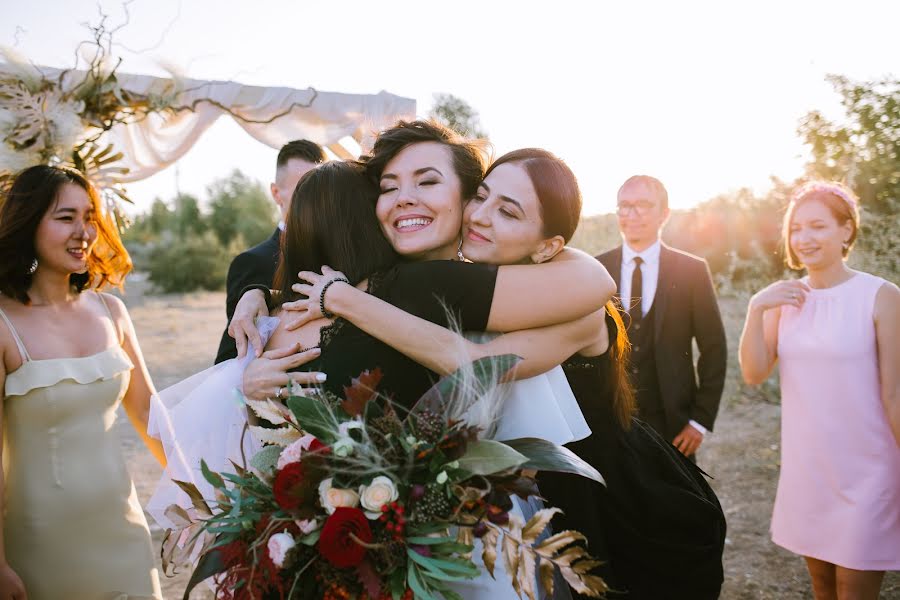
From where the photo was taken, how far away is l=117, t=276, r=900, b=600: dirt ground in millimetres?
4832

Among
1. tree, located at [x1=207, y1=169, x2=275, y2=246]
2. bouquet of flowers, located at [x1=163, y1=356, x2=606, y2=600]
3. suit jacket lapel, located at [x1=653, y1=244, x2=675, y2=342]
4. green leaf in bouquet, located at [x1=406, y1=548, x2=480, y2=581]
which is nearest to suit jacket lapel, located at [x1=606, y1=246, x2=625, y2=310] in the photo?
suit jacket lapel, located at [x1=653, y1=244, x2=675, y2=342]

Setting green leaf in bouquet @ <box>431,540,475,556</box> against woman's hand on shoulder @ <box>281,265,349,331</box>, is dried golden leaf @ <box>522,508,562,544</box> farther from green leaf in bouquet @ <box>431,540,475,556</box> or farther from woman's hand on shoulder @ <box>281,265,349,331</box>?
woman's hand on shoulder @ <box>281,265,349,331</box>

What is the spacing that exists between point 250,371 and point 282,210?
10.9ft

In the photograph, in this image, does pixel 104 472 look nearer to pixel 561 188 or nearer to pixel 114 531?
pixel 114 531

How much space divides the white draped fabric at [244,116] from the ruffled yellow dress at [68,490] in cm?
365

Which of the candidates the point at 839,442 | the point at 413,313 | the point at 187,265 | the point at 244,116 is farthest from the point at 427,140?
the point at 187,265

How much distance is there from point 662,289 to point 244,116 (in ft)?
14.0

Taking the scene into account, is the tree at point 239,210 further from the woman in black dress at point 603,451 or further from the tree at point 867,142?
the woman in black dress at point 603,451

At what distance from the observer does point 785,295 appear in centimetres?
372

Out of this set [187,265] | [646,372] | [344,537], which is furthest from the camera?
[187,265]

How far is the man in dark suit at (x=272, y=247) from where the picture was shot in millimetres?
4438

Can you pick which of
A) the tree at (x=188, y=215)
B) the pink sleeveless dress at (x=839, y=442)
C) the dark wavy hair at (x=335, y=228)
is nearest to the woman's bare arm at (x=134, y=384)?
the dark wavy hair at (x=335, y=228)

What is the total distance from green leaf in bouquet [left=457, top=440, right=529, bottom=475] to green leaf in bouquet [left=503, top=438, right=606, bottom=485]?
81 mm

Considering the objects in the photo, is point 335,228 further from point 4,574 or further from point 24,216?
point 4,574
